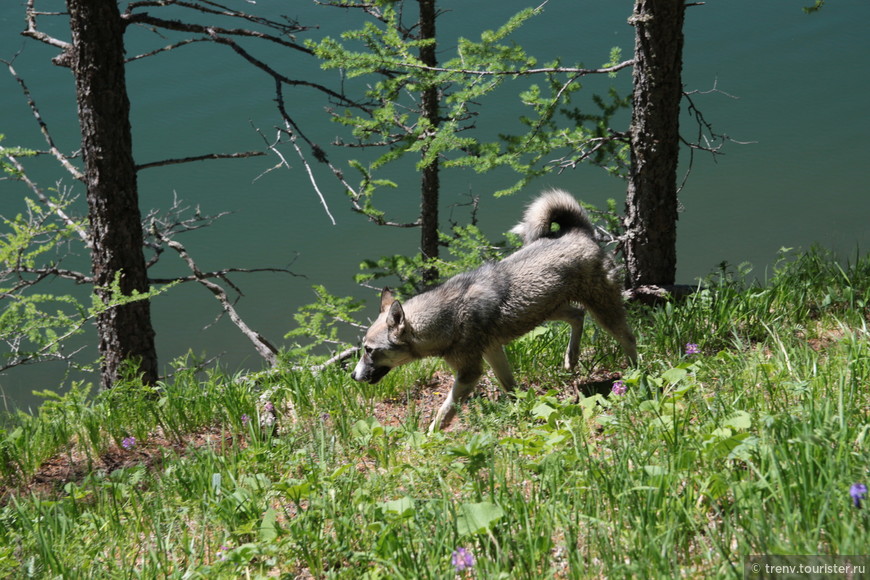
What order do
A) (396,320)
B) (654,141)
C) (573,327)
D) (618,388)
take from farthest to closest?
(654,141)
(573,327)
(396,320)
(618,388)

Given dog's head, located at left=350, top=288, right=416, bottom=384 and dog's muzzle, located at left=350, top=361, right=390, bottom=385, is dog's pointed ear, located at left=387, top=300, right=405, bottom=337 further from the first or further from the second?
dog's muzzle, located at left=350, top=361, right=390, bottom=385

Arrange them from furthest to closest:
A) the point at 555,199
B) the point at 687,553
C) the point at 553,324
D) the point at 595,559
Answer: the point at 553,324
the point at 555,199
the point at 595,559
the point at 687,553

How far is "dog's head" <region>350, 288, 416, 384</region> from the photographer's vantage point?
525 centimetres

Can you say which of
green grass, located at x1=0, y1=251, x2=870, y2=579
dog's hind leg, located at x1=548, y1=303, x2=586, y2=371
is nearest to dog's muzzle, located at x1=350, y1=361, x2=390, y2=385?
green grass, located at x1=0, y1=251, x2=870, y2=579

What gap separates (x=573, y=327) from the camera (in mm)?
6113

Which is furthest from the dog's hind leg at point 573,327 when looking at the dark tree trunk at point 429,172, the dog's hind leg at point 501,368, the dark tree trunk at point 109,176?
the dark tree trunk at point 109,176

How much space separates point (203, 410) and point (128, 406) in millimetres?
594

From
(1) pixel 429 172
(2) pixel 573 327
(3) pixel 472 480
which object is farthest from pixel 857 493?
(1) pixel 429 172

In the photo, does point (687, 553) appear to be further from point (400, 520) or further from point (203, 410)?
point (203, 410)

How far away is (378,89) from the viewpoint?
7.48 metres

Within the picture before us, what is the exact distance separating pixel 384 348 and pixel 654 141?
3158 mm

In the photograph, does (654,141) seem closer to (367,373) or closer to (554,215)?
(554,215)

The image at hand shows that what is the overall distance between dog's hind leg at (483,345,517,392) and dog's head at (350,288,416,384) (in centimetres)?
66

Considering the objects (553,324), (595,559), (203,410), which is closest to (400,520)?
(595,559)
